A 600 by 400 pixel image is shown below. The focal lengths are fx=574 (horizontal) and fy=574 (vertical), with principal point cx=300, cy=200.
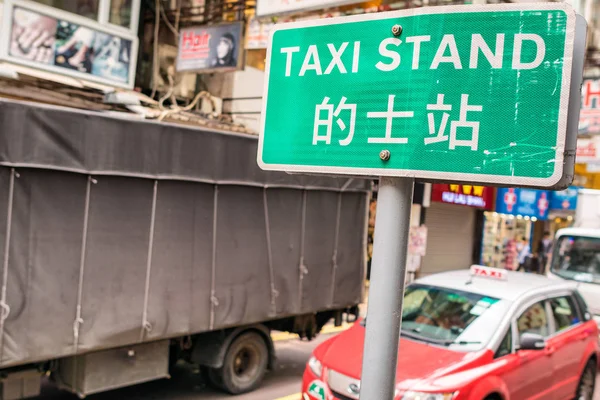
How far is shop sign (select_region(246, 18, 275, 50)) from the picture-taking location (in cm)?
1026

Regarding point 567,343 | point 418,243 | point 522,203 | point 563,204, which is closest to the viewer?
point 567,343

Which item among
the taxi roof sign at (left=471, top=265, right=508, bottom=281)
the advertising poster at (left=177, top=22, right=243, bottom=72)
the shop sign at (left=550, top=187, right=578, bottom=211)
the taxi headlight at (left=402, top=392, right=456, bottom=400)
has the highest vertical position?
the advertising poster at (left=177, top=22, right=243, bottom=72)

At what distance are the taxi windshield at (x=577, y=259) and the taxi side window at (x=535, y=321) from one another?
5803mm

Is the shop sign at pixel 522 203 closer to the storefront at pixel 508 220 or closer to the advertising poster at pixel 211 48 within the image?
the storefront at pixel 508 220

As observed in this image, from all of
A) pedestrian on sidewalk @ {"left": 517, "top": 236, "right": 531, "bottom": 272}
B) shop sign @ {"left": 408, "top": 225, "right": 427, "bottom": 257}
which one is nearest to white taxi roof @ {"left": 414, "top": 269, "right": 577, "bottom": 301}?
shop sign @ {"left": 408, "top": 225, "right": 427, "bottom": 257}

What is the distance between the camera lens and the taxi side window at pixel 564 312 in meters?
6.64

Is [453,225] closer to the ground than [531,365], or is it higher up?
higher up

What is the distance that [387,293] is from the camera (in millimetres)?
1914

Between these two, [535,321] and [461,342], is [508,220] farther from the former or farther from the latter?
[461,342]

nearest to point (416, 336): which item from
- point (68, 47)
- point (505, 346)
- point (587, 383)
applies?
point (505, 346)

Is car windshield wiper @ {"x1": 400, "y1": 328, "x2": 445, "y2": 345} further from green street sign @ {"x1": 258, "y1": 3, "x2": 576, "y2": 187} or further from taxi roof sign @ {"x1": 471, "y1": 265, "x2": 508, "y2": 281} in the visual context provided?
green street sign @ {"x1": 258, "y1": 3, "x2": 576, "y2": 187}

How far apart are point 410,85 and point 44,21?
961 centimetres

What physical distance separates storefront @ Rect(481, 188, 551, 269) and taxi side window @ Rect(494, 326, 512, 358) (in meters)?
16.1

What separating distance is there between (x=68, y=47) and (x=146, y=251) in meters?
5.77
